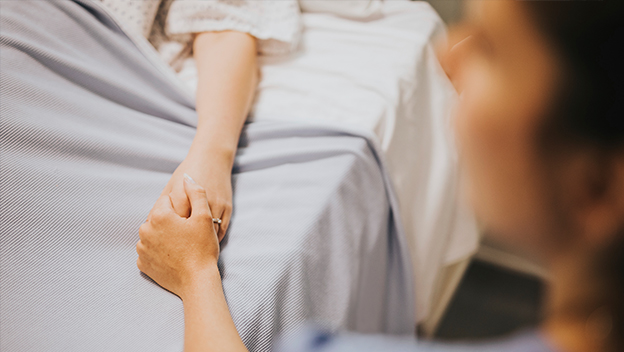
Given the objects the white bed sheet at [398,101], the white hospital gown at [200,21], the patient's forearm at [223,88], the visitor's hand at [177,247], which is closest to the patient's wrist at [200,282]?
the visitor's hand at [177,247]

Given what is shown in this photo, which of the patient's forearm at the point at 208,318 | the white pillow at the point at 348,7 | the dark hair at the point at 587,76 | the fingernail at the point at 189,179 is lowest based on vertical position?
the patient's forearm at the point at 208,318

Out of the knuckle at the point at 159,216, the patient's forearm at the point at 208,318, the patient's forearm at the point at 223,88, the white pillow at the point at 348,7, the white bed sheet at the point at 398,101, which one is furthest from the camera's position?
the white pillow at the point at 348,7

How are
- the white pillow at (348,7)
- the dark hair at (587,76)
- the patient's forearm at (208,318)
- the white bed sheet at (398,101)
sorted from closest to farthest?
the dark hair at (587,76) → the patient's forearm at (208,318) → the white bed sheet at (398,101) → the white pillow at (348,7)

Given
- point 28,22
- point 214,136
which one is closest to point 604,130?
point 214,136

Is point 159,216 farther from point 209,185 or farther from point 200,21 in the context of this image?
point 200,21

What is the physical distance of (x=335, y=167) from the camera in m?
0.81

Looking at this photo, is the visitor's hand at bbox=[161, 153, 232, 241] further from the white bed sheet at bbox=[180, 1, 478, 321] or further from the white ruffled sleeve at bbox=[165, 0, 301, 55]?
the white ruffled sleeve at bbox=[165, 0, 301, 55]

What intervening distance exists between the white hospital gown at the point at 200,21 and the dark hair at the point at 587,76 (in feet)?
2.83

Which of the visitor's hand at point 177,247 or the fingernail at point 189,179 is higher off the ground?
the fingernail at point 189,179

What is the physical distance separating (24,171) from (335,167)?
0.52m

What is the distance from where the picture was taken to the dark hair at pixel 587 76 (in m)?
0.22

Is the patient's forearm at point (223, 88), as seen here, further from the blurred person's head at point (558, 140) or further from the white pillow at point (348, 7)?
the blurred person's head at point (558, 140)

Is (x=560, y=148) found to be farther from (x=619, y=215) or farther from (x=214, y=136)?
(x=214, y=136)

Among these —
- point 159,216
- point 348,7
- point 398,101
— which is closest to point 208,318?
point 159,216
